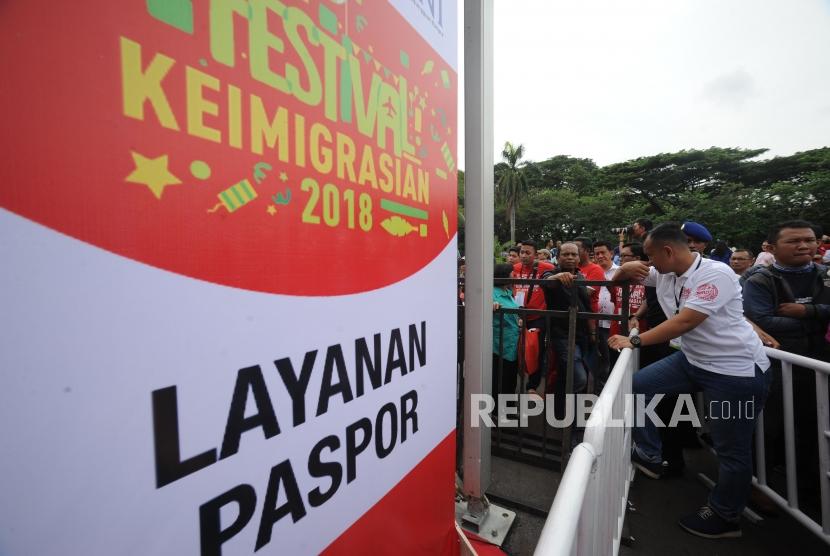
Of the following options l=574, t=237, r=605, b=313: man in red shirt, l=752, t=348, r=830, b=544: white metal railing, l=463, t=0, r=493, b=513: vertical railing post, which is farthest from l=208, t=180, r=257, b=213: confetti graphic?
l=574, t=237, r=605, b=313: man in red shirt

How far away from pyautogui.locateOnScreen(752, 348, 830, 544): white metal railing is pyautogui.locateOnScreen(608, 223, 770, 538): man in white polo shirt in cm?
26

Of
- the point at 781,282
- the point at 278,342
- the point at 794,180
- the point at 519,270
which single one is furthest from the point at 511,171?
the point at 278,342

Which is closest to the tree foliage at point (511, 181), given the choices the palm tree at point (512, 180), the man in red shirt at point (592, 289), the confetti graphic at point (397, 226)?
the palm tree at point (512, 180)

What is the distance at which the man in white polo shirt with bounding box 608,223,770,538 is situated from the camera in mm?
2191

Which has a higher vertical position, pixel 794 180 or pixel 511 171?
pixel 511 171

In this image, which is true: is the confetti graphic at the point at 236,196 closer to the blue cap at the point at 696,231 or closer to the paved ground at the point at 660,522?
the paved ground at the point at 660,522

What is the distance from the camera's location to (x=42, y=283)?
0.50m

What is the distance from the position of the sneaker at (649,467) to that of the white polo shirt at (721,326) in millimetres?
949

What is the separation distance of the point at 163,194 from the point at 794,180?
4005 centimetres

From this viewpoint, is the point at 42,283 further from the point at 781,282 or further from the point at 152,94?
the point at 781,282

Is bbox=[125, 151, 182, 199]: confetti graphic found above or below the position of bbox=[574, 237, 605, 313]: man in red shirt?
above

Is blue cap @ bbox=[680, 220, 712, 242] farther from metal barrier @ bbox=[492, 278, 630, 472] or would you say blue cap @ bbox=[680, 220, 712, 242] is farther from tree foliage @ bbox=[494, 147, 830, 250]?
tree foliage @ bbox=[494, 147, 830, 250]

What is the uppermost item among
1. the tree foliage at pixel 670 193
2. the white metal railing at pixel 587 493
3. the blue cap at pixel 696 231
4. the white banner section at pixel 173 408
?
the tree foliage at pixel 670 193

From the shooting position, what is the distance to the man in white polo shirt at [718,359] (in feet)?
7.19
